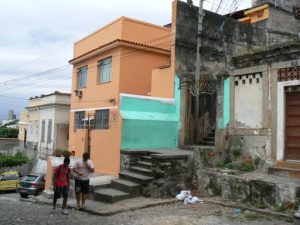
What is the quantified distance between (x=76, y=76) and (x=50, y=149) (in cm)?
822

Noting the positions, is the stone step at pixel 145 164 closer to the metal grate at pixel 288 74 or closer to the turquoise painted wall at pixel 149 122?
the turquoise painted wall at pixel 149 122

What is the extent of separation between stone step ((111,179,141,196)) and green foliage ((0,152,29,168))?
75.3 ft

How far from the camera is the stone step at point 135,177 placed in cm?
1150

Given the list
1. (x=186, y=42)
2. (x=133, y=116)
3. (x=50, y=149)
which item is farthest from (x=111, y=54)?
(x=50, y=149)

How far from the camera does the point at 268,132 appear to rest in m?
11.0

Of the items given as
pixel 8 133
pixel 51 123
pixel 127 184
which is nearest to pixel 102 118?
pixel 127 184

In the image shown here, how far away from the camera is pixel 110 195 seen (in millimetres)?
10742

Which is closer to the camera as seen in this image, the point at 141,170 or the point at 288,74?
the point at 288,74

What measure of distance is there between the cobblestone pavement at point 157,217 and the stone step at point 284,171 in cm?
183

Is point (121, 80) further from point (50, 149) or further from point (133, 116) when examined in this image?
point (50, 149)

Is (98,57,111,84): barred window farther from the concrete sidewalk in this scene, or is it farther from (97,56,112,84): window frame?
the concrete sidewalk

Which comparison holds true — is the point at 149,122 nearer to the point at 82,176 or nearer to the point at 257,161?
the point at 257,161

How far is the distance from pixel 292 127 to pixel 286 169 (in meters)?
1.17

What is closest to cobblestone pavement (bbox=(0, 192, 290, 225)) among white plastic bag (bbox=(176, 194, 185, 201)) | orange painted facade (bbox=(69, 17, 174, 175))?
white plastic bag (bbox=(176, 194, 185, 201))
